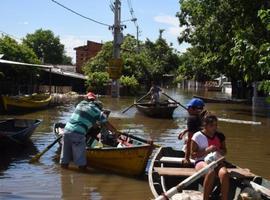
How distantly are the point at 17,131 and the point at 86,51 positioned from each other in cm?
8763

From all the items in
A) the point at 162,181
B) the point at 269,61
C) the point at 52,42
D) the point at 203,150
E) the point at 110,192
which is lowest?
the point at 110,192

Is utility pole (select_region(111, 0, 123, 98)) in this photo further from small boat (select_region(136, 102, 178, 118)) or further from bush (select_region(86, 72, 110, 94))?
small boat (select_region(136, 102, 178, 118))

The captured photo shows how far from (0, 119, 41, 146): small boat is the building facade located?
8431 centimetres

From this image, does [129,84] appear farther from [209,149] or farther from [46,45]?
[46,45]

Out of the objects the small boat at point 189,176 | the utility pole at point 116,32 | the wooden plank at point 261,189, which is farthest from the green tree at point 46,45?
the wooden plank at point 261,189

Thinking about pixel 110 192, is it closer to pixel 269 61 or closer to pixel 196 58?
Result: pixel 269 61

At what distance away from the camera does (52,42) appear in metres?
109

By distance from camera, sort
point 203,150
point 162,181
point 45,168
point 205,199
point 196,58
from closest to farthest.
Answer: point 205,199
point 203,150
point 162,181
point 45,168
point 196,58

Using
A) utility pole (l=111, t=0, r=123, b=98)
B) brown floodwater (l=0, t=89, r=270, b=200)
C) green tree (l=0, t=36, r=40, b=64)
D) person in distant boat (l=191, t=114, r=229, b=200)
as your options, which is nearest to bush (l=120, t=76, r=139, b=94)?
utility pole (l=111, t=0, r=123, b=98)

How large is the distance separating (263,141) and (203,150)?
1244 cm

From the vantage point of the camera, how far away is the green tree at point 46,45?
107 meters

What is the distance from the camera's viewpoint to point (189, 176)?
8.08 metres

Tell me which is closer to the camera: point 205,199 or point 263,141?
point 205,199

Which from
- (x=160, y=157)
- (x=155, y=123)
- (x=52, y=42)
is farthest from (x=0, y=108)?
(x=52, y=42)
